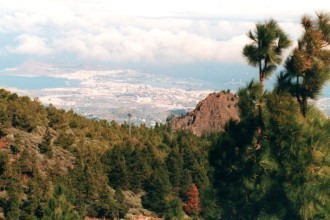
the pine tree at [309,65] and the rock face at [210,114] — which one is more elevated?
the pine tree at [309,65]

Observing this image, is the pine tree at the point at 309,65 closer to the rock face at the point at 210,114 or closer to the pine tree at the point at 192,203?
the pine tree at the point at 192,203

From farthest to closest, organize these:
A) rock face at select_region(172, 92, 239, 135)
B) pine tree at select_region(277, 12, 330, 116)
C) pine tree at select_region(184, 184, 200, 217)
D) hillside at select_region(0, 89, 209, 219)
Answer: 1. rock face at select_region(172, 92, 239, 135)
2. pine tree at select_region(184, 184, 200, 217)
3. hillside at select_region(0, 89, 209, 219)
4. pine tree at select_region(277, 12, 330, 116)

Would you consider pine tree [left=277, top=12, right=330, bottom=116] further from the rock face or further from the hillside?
the rock face

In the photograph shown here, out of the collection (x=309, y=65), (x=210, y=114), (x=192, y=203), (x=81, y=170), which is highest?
(x=309, y=65)

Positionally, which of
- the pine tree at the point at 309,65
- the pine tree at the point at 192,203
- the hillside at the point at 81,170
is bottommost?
the pine tree at the point at 192,203

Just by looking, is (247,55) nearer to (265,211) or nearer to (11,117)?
(265,211)

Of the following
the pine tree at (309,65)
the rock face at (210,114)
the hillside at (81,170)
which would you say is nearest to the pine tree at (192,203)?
the hillside at (81,170)

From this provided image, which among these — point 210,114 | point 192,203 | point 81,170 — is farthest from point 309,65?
point 210,114

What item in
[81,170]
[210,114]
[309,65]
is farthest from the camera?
[210,114]

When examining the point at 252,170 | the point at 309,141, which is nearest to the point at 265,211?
the point at 252,170

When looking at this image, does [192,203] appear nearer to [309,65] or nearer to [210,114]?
[309,65]

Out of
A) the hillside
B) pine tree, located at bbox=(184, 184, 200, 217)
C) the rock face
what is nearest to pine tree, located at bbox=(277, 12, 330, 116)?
the hillside

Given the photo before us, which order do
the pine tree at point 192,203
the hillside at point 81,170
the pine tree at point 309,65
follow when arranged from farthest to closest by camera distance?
the pine tree at point 192,203 < the hillside at point 81,170 < the pine tree at point 309,65

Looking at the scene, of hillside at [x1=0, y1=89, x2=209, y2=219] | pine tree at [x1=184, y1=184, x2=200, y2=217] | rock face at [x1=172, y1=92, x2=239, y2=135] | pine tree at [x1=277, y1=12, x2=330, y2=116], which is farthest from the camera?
rock face at [x1=172, y1=92, x2=239, y2=135]
